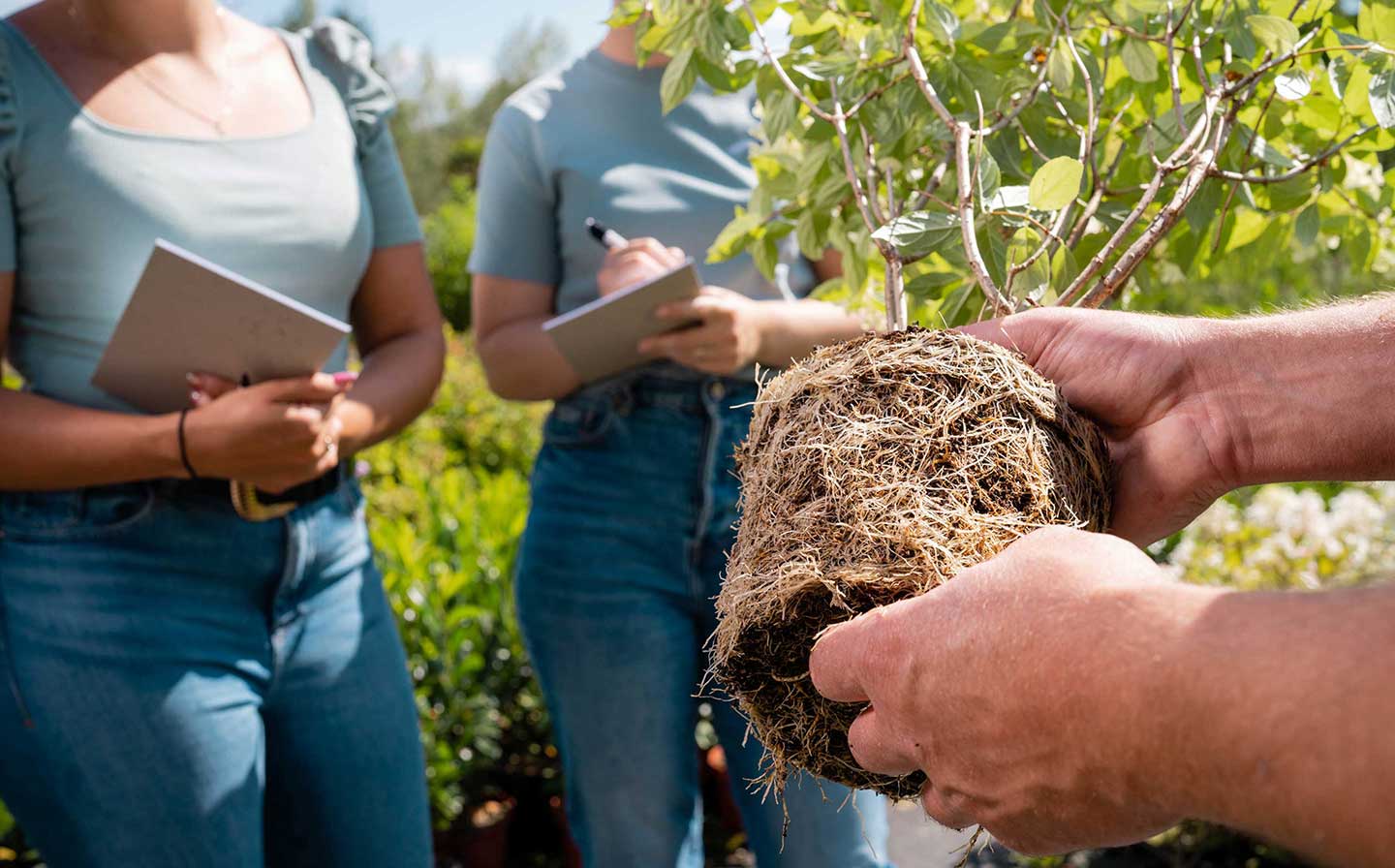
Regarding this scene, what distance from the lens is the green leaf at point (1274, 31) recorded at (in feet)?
4.22

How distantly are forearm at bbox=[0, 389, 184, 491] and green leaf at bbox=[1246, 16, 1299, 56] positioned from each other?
187cm

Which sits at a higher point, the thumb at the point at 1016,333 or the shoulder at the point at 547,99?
the thumb at the point at 1016,333

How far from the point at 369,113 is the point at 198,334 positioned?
76 cm

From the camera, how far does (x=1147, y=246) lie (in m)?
1.36

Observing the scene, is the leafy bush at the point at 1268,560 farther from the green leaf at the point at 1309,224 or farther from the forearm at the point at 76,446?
the forearm at the point at 76,446

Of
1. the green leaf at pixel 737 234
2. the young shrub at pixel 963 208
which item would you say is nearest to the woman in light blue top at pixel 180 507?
the green leaf at pixel 737 234

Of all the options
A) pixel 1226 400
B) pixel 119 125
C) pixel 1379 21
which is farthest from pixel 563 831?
pixel 1379 21

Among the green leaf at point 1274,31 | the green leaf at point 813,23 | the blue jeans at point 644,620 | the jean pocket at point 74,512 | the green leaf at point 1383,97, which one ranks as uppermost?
the green leaf at point 1274,31

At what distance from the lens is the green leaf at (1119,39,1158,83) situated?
147cm

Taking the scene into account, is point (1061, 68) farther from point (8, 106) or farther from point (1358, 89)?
point (8, 106)

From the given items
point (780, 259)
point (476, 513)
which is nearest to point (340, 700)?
point (780, 259)

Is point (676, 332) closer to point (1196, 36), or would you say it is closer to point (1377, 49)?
point (1196, 36)

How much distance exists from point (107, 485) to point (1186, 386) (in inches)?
74.3

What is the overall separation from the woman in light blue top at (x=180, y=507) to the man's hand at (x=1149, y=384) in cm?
140
